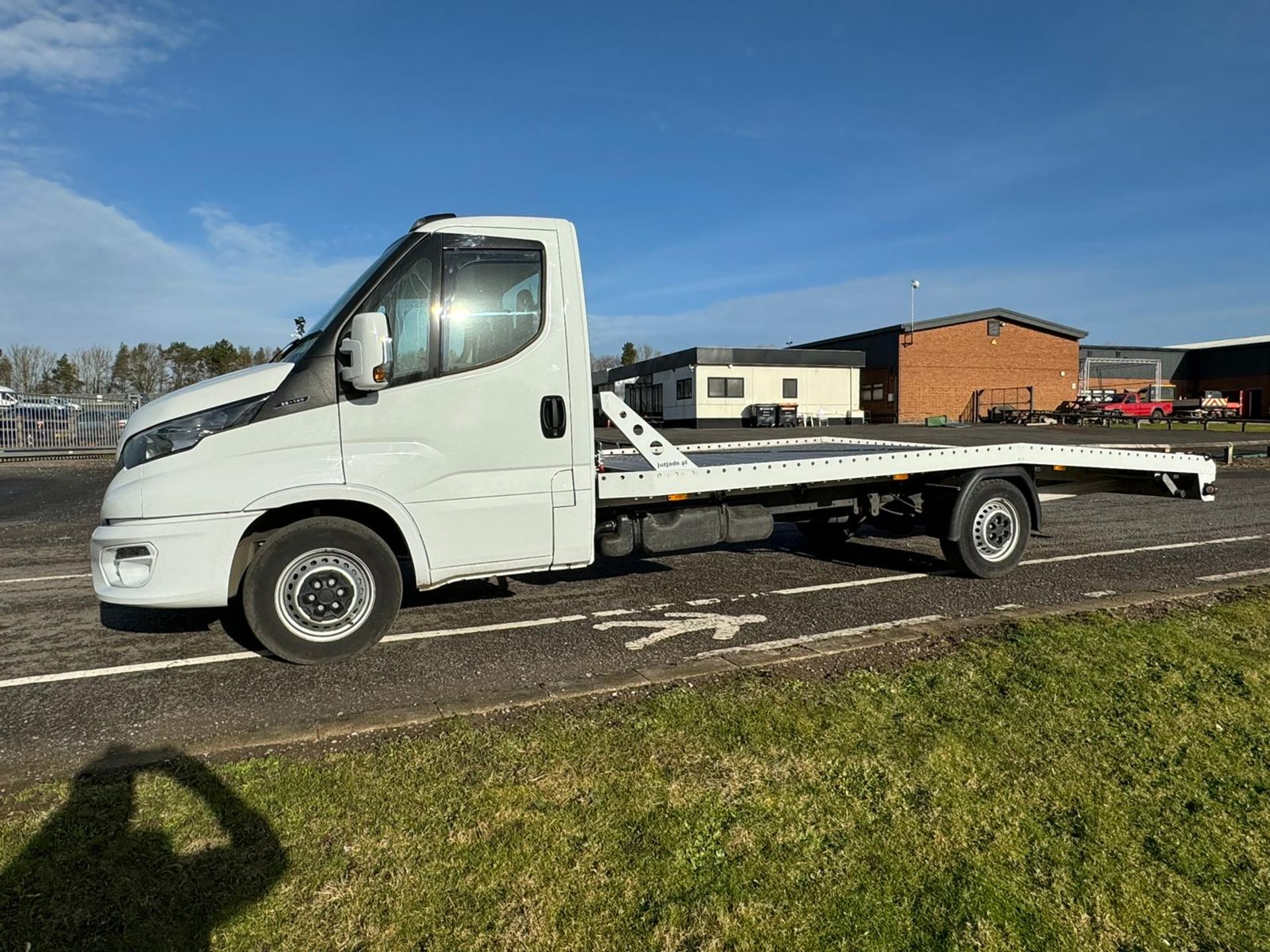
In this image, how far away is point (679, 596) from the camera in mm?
6434

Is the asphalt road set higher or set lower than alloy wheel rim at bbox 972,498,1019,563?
lower

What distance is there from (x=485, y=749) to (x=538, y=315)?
2.78m

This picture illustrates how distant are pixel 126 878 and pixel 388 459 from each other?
2.58m

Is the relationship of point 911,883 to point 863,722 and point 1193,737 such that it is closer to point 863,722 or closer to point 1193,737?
point 863,722

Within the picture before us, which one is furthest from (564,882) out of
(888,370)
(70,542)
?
(888,370)

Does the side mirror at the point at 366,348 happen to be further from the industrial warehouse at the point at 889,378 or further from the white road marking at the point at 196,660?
the industrial warehouse at the point at 889,378

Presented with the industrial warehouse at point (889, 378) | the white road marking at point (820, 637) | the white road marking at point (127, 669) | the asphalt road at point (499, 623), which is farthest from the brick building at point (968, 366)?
the white road marking at point (127, 669)

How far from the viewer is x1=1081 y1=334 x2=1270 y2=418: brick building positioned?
188ft

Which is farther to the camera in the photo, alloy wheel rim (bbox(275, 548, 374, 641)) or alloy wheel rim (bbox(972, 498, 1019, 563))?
alloy wheel rim (bbox(972, 498, 1019, 563))

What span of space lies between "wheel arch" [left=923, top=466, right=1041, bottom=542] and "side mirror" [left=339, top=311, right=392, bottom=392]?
4.97 metres

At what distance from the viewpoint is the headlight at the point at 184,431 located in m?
4.37

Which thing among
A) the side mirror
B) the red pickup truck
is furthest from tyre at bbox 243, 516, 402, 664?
the red pickup truck

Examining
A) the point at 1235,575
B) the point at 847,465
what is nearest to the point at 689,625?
the point at 847,465

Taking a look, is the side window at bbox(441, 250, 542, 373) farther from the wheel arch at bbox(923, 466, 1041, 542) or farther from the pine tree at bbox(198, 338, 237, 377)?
the pine tree at bbox(198, 338, 237, 377)
